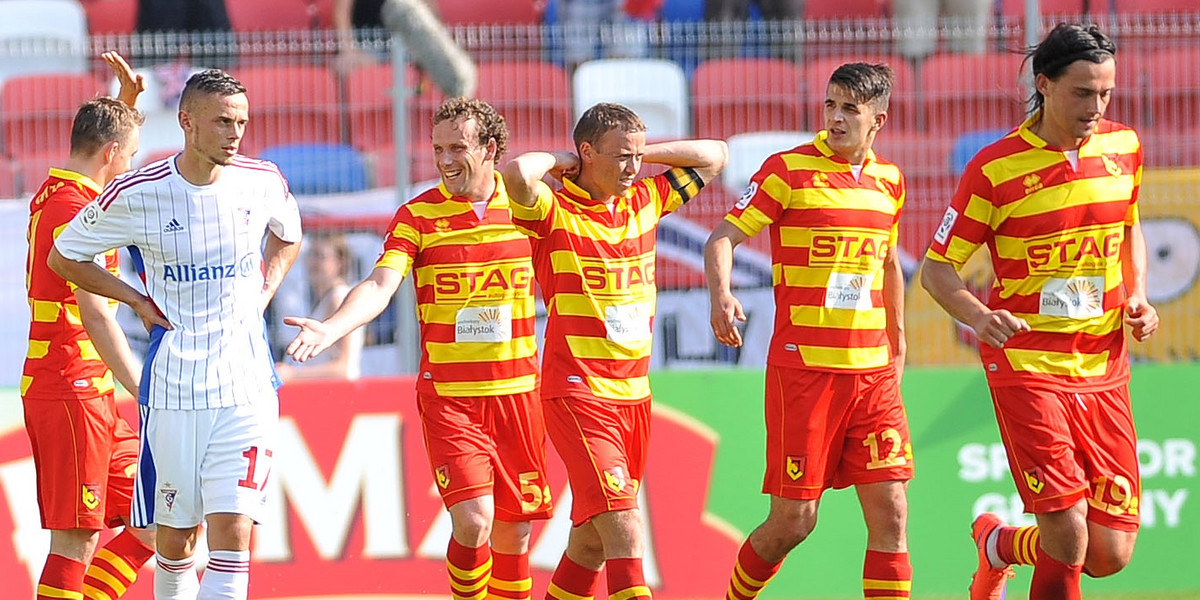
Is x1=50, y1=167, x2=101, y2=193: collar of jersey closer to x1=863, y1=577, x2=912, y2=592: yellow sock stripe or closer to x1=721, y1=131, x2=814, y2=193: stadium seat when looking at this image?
x1=863, y1=577, x2=912, y2=592: yellow sock stripe

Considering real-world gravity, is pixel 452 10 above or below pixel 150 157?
above

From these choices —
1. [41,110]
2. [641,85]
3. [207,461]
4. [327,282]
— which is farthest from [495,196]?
[41,110]

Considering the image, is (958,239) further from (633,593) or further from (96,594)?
(96,594)

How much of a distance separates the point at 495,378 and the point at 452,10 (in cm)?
688

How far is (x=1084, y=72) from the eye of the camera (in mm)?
5781

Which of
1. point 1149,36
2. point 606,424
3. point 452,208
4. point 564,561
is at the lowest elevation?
point 564,561

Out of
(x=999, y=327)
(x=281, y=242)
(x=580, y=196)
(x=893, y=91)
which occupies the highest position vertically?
(x=893, y=91)

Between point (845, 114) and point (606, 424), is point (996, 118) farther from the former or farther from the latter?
point (606, 424)

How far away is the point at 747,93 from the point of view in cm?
1009

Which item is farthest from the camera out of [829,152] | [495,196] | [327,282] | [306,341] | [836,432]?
[327,282]

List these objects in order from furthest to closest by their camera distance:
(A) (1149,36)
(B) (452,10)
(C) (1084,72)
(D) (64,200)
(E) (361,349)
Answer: (B) (452,10), (A) (1149,36), (E) (361,349), (D) (64,200), (C) (1084,72)

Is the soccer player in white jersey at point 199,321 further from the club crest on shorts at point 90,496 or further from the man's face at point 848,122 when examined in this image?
the man's face at point 848,122

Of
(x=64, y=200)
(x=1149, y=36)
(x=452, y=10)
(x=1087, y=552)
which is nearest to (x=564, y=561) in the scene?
(x=1087, y=552)

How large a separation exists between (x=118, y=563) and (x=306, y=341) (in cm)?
196
